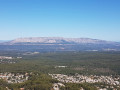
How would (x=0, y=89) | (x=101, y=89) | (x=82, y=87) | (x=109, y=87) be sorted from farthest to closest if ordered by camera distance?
(x=109, y=87), (x=101, y=89), (x=82, y=87), (x=0, y=89)

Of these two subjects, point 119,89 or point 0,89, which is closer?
point 0,89

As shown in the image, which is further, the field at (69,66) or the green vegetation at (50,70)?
the field at (69,66)

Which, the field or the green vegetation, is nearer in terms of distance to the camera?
the green vegetation

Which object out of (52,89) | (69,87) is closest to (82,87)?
(69,87)

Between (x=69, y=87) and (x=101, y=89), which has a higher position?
(x=69, y=87)

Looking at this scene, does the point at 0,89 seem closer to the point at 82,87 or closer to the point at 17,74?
the point at 82,87

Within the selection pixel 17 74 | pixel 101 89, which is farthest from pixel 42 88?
pixel 17 74

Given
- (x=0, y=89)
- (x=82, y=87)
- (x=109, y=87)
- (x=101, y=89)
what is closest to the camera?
(x=0, y=89)

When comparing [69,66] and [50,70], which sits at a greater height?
[50,70]

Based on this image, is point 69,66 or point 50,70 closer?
point 50,70

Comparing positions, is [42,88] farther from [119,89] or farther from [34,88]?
[119,89]
